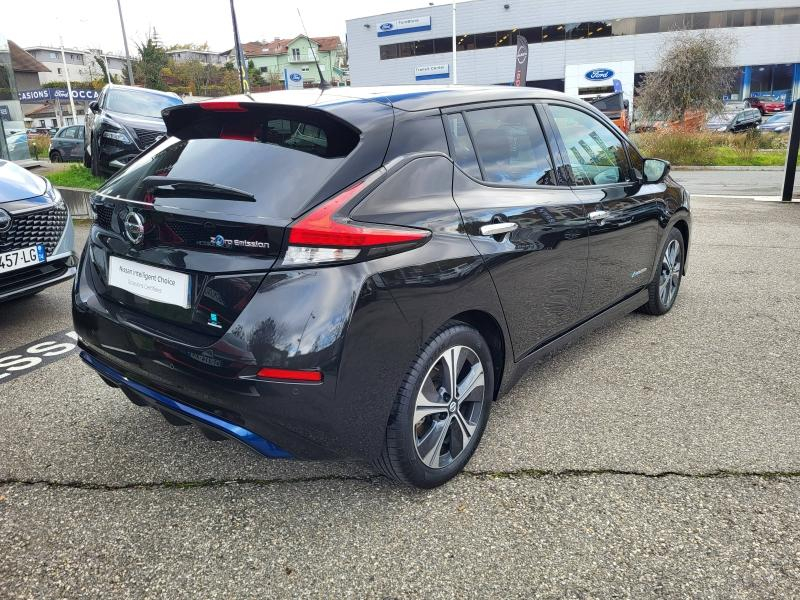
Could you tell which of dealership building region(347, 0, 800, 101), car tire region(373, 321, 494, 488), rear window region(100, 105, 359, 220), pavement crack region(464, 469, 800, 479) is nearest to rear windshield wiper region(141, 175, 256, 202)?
rear window region(100, 105, 359, 220)

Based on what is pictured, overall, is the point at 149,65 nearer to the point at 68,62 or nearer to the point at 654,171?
the point at 68,62

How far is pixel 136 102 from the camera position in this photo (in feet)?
33.7

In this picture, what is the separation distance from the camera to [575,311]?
341 centimetres

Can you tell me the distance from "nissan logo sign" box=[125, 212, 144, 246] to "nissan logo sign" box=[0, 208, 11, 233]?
2.25 m

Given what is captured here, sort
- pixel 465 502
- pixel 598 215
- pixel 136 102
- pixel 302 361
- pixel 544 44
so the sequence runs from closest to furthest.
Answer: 1. pixel 302 361
2. pixel 465 502
3. pixel 598 215
4. pixel 136 102
5. pixel 544 44

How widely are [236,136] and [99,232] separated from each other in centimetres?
78

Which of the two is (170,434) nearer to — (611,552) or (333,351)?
(333,351)

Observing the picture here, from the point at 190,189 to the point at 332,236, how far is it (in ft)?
2.03

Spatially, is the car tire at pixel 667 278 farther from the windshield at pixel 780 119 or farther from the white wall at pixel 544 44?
the white wall at pixel 544 44

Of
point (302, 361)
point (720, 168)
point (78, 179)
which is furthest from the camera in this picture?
point (720, 168)

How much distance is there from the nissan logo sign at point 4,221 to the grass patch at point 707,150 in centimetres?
1802

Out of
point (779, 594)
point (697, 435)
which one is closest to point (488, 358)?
point (697, 435)

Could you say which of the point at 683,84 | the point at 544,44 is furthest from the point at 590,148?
the point at 544,44

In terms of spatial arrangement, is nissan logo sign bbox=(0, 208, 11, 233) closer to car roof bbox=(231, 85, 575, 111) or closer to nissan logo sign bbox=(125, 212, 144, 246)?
nissan logo sign bbox=(125, 212, 144, 246)
